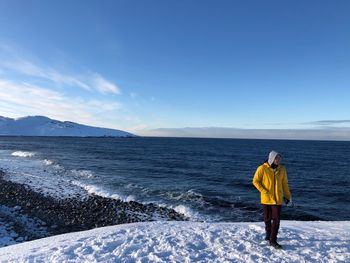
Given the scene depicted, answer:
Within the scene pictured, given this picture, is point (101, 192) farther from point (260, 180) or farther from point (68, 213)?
point (260, 180)

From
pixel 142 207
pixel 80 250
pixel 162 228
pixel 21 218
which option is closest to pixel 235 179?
pixel 142 207

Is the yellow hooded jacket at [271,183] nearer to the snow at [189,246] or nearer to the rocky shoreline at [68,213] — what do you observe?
the snow at [189,246]

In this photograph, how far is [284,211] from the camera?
24641mm

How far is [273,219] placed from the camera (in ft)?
28.2

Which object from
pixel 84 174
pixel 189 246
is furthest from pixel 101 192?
pixel 189 246

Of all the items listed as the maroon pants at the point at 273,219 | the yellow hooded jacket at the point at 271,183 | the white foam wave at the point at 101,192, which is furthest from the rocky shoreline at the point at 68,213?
the yellow hooded jacket at the point at 271,183

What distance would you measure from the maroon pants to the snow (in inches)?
13.2

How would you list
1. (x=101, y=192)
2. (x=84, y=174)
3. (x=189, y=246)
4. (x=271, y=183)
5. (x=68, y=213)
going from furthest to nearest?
(x=84, y=174) → (x=101, y=192) → (x=68, y=213) → (x=189, y=246) → (x=271, y=183)

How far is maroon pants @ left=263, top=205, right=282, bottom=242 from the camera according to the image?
8.51 meters

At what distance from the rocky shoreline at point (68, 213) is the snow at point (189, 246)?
25.6 feet

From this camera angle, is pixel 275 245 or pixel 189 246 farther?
pixel 189 246

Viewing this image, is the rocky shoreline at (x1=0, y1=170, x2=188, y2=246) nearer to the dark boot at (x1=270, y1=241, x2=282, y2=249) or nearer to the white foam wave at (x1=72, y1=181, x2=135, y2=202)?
the white foam wave at (x1=72, y1=181, x2=135, y2=202)

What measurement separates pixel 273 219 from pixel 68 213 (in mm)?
16872

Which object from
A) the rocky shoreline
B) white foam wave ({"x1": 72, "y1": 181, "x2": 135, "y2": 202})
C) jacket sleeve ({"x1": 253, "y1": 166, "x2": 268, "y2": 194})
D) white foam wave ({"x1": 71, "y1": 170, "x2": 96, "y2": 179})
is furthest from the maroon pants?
white foam wave ({"x1": 71, "y1": 170, "x2": 96, "y2": 179})
